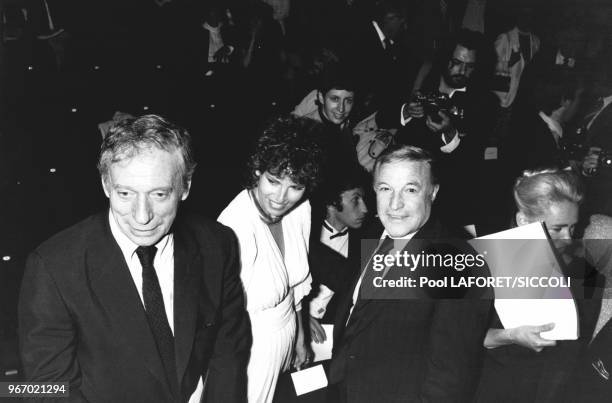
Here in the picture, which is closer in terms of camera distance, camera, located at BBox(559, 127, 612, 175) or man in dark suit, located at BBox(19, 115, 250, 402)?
man in dark suit, located at BBox(19, 115, 250, 402)

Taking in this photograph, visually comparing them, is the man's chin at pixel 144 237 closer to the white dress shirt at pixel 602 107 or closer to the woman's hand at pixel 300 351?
the woman's hand at pixel 300 351

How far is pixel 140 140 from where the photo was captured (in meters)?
1.34

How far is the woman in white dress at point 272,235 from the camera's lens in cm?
192

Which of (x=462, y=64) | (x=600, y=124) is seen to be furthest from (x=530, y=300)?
(x=600, y=124)

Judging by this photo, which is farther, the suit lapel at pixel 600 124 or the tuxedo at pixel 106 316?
the suit lapel at pixel 600 124

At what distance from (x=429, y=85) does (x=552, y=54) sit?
1.36 metres

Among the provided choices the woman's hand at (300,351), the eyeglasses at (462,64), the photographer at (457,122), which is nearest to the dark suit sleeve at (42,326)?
the woman's hand at (300,351)

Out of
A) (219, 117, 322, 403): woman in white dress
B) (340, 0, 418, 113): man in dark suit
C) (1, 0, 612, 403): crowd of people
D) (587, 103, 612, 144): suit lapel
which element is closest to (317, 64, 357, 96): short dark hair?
(1, 0, 612, 403): crowd of people

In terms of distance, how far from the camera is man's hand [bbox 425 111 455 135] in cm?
336

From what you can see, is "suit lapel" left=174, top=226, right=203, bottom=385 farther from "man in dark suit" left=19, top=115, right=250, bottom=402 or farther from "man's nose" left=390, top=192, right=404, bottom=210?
"man's nose" left=390, top=192, right=404, bottom=210

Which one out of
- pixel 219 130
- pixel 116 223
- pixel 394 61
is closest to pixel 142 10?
pixel 219 130

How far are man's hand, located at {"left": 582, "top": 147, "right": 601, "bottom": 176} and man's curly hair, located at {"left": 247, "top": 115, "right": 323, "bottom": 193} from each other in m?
2.05

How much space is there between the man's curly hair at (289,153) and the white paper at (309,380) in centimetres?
80

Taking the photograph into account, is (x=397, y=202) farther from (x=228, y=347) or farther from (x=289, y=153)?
(x=228, y=347)
